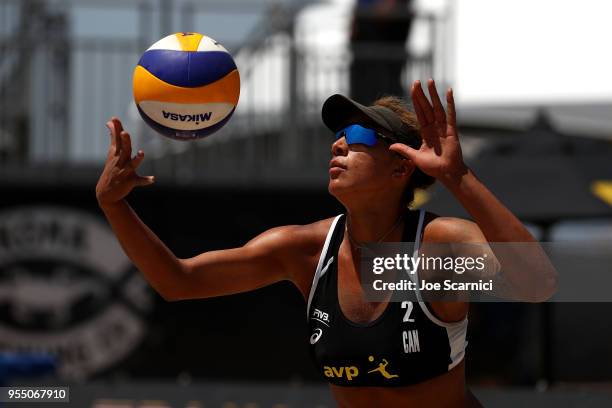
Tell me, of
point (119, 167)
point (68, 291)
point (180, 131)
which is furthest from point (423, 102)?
point (68, 291)

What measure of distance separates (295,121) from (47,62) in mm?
2585

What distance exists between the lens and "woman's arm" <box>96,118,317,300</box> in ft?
15.8

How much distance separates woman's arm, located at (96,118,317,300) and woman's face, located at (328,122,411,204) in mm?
433

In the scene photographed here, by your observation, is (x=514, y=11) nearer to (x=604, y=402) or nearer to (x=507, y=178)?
(x=507, y=178)

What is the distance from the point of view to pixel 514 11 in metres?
15.0

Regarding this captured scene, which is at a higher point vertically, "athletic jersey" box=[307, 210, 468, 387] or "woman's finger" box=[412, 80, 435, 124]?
"woman's finger" box=[412, 80, 435, 124]

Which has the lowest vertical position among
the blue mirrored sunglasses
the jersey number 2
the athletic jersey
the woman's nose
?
the athletic jersey

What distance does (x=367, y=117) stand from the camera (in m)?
4.86

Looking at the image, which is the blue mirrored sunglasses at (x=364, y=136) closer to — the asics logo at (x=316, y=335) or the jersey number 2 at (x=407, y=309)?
the jersey number 2 at (x=407, y=309)

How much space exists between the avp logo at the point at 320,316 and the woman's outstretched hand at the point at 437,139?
2.66ft

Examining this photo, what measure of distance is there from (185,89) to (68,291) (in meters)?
6.99

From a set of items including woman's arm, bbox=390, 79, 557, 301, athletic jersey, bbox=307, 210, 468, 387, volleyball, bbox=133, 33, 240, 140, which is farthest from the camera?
volleyball, bbox=133, 33, 240, 140

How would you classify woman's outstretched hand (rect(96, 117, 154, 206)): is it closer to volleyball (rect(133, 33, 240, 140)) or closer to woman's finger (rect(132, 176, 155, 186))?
woman's finger (rect(132, 176, 155, 186))

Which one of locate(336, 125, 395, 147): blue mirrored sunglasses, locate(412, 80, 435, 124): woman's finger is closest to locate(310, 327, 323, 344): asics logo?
locate(336, 125, 395, 147): blue mirrored sunglasses
